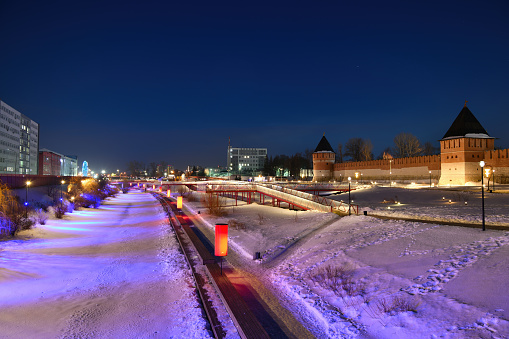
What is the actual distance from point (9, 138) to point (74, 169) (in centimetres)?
11135

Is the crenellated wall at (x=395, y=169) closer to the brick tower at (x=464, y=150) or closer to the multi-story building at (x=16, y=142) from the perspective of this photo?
the brick tower at (x=464, y=150)

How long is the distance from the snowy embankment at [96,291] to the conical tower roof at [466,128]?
4564 cm

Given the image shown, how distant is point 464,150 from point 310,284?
44.8 metres

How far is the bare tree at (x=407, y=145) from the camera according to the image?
7300 cm

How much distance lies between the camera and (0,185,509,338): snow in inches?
247

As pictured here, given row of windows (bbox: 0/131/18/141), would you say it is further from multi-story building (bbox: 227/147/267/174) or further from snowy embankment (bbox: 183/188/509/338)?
multi-story building (bbox: 227/147/267/174)

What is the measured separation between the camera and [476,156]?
143ft

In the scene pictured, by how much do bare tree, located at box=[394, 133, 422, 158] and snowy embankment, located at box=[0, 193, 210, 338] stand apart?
7089 cm

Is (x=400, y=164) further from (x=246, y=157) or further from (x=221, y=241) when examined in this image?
(x=246, y=157)

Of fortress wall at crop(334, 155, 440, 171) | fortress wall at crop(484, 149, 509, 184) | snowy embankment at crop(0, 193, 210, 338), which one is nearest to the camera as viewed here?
snowy embankment at crop(0, 193, 210, 338)

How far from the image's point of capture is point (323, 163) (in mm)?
78000

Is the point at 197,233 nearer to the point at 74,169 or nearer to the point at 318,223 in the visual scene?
the point at 318,223

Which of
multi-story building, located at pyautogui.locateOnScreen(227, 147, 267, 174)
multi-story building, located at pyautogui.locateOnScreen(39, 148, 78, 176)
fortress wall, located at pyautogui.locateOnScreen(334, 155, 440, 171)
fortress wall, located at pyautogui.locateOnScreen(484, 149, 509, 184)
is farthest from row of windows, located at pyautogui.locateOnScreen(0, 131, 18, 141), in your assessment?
multi-story building, located at pyautogui.locateOnScreen(227, 147, 267, 174)

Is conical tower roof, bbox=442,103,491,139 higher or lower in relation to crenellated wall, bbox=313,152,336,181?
higher
